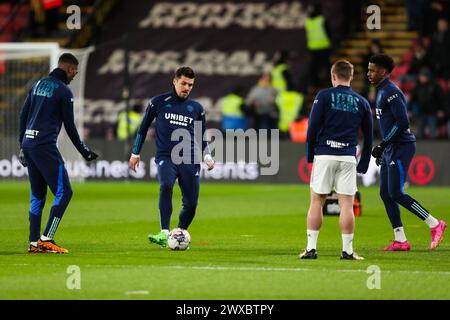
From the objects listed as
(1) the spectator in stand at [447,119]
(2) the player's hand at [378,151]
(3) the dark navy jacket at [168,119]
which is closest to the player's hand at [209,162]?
(3) the dark navy jacket at [168,119]

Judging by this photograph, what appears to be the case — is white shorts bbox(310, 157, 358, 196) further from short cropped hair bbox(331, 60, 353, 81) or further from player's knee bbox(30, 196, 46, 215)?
player's knee bbox(30, 196, 46, 215)

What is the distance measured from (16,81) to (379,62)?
19.2 metres

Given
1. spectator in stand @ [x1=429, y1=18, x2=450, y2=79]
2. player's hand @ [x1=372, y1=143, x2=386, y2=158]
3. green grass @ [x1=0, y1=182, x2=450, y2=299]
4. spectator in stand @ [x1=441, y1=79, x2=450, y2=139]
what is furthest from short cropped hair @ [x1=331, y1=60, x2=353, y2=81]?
spectator in stand @ [x1=429, y1=18, x2=450, y2=79]

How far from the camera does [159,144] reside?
14.7m

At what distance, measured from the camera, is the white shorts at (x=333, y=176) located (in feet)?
43.2

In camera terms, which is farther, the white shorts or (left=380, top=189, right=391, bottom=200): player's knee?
(left=380, top=189, right=391, bottom=200): player's knee

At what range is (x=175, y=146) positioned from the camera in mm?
14586

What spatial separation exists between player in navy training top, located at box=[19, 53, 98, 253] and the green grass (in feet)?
1.30

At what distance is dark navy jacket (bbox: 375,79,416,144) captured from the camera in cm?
1438

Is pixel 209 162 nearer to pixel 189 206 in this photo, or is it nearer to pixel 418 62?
pixel 189 206

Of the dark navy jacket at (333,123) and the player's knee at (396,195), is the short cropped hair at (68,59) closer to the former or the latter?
the dark navy jacket at (333,123)

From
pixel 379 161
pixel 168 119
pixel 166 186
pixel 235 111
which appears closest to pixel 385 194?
pixel 379 161

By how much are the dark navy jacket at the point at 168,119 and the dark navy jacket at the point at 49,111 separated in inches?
40.3

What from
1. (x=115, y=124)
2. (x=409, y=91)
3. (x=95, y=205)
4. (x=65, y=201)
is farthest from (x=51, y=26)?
(x=65, y=201)
